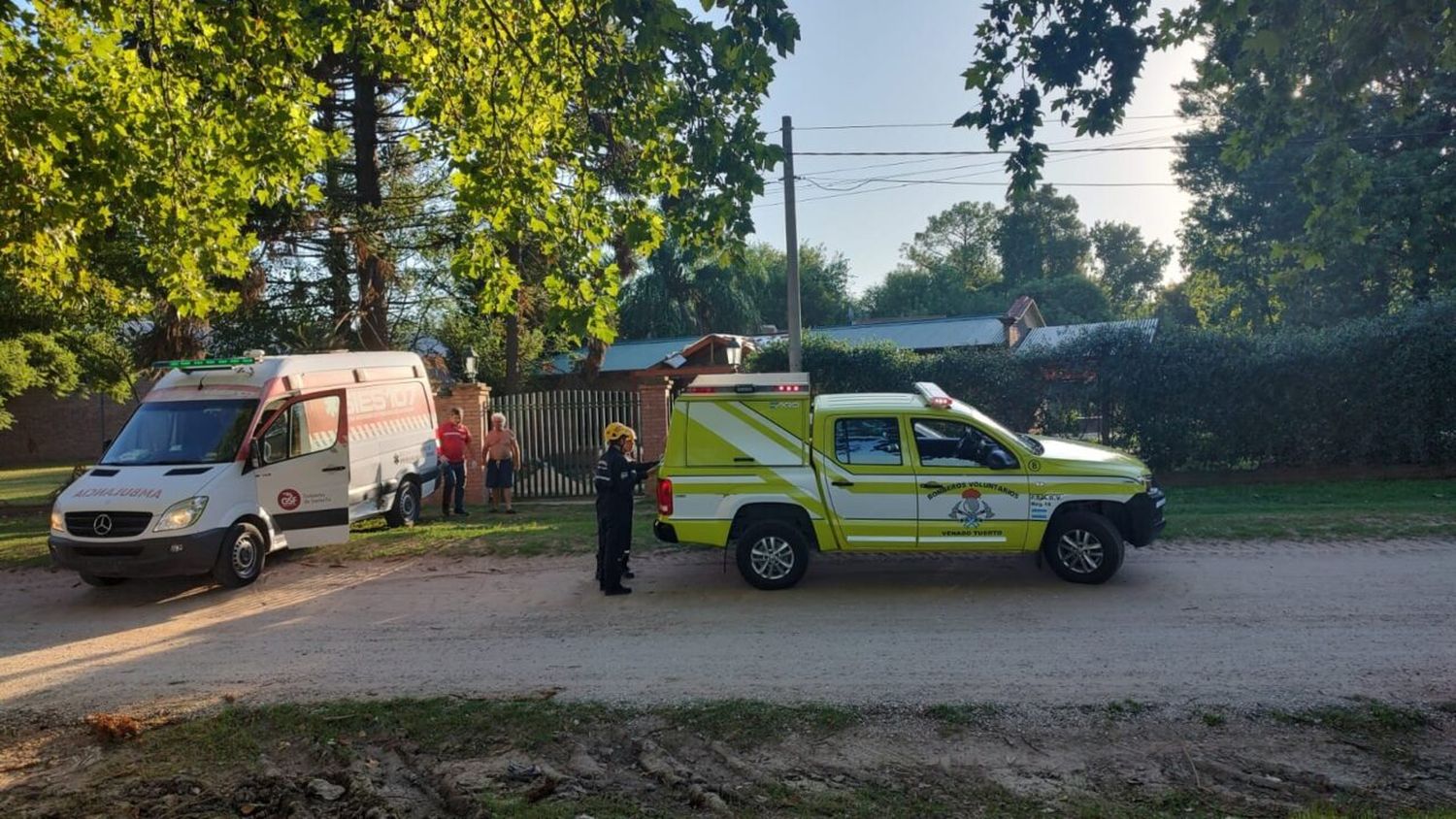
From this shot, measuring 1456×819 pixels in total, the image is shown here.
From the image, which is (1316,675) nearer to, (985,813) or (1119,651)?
(1119,651)

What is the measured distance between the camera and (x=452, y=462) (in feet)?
49.3

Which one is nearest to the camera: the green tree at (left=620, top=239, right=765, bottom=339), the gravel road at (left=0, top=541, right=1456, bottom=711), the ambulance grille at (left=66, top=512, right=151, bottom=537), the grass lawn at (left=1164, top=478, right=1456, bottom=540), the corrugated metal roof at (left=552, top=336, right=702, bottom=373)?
the gravel road at (left=0, top=541, right=1456, bottom=711)

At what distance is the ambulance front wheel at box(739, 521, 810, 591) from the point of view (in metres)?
8.50

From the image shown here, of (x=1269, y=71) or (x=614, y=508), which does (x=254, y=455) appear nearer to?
(x=614, y=508)

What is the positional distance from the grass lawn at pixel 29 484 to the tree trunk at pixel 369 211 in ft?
23.6

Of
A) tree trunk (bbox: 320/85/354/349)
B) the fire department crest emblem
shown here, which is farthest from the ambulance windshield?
tree trunk (bbox: 320/85/354/349)

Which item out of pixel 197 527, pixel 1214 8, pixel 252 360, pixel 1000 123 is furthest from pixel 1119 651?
pixel 252 360

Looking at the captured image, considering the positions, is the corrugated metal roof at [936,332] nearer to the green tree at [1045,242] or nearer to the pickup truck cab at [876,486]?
the pickup truck cab at [876,486]

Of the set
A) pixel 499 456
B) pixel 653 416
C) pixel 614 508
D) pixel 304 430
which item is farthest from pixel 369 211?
pixel 614 508

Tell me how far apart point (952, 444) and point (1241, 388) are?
1002cm

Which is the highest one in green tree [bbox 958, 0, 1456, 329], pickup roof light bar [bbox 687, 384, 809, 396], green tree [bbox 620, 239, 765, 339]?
green tree [bbox 620, 239, 765, 339]

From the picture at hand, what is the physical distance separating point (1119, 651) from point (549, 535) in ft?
24.4

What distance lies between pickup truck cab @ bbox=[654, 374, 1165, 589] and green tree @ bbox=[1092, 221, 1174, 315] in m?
74.3

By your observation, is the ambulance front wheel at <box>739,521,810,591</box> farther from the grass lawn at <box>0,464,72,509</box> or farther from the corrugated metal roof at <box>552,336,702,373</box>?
the corrugated metal roof at <box>552,336,702,373</box>
